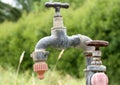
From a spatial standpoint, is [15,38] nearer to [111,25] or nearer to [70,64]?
[70,64]

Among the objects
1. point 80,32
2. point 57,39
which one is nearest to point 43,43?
point 57,39

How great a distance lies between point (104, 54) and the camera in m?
6.33

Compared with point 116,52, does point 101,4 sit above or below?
above

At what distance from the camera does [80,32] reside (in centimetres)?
672

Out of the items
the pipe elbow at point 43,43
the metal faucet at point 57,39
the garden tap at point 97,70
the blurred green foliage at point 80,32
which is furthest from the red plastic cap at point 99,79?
the blurred green foliage at point 80,32

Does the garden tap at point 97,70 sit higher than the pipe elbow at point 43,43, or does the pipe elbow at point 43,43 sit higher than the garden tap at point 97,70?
the pipe elbow at point 43,43

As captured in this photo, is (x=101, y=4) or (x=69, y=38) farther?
(x=101, y=4)

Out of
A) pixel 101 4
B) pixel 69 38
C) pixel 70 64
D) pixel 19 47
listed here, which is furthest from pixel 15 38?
pixel 69 38

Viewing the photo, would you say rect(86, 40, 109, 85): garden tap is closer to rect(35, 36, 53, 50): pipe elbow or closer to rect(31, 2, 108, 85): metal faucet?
rect(31, 2, 108, 85): metal faucet

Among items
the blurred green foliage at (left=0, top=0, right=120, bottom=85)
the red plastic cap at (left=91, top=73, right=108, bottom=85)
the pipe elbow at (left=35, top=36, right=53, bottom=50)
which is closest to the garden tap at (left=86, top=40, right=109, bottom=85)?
the red plastic cap at (left=91, top=73, right=108, bottom=85)

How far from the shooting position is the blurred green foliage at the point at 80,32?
6229mm

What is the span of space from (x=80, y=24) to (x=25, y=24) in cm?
191

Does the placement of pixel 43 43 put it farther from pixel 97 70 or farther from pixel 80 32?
pixel 80 32

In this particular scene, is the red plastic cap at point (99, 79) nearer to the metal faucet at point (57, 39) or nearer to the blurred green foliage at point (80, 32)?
the metal faucet at point (57, 39)
